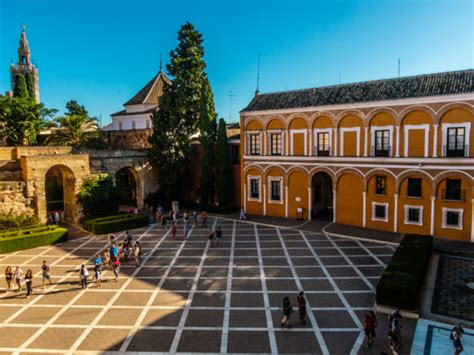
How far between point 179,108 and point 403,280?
1082 inches

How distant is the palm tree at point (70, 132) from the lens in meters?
45.0

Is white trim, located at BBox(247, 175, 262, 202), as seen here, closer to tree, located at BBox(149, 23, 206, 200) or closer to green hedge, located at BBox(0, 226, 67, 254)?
tree, located at BBox(149, 23, 206, 200)

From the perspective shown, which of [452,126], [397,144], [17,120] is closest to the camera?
[452,126]

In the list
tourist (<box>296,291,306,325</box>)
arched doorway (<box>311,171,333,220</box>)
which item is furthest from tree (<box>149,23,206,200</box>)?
tourist (<box>296,291,306,325</box>)

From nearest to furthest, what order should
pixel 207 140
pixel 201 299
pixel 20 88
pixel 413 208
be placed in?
pixel 201 299
pixel 413 208
pixel 207 140
pixel 20 88

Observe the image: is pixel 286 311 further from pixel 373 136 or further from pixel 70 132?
pixel 70 132

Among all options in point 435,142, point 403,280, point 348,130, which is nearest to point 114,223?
point 348,130

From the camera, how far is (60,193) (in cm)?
4184

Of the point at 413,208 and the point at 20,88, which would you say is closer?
the point at 413,208

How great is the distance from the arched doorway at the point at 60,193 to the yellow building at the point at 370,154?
1569cm

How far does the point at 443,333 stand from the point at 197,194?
1130 inches

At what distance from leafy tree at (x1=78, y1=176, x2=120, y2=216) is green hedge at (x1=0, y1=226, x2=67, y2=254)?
4.88 meters

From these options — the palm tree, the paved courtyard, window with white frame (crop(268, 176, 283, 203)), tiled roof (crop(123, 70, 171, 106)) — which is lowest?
the paved courtyard

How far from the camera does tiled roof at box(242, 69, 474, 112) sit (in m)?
25.3
